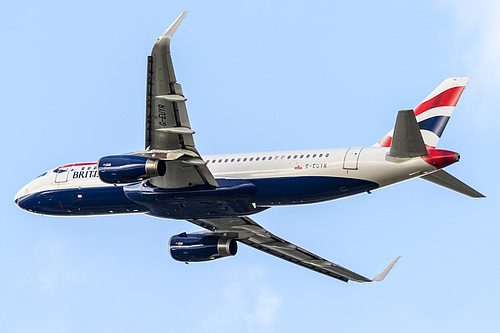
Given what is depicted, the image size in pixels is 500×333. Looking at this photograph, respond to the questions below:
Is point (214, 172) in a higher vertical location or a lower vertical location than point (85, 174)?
higher

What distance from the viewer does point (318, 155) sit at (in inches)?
1645

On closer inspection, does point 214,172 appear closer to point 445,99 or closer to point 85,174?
point 85,174

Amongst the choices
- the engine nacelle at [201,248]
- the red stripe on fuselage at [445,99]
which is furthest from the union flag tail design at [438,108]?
the engine nacelle at [201,248]

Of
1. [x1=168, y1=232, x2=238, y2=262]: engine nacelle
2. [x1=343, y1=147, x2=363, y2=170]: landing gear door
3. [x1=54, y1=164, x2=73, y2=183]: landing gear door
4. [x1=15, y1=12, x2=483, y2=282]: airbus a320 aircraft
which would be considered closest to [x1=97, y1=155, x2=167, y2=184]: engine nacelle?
[x1=15, y1=12, x2=483, y2=282]: airbus a320 aircraft

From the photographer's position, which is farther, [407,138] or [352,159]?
[352,159]

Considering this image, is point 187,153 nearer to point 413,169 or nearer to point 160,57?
point 160,57

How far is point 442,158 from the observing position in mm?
38406

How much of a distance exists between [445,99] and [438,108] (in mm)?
485

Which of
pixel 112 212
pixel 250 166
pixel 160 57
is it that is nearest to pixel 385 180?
pixel 250 166

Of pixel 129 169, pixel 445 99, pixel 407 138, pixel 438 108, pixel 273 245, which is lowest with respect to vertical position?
pixel 273 245

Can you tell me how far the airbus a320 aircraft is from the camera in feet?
126

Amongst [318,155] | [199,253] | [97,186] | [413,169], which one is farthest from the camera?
[199,253]

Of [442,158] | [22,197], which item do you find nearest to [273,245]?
[22,197]

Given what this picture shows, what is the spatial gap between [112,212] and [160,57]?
11.9 meters
